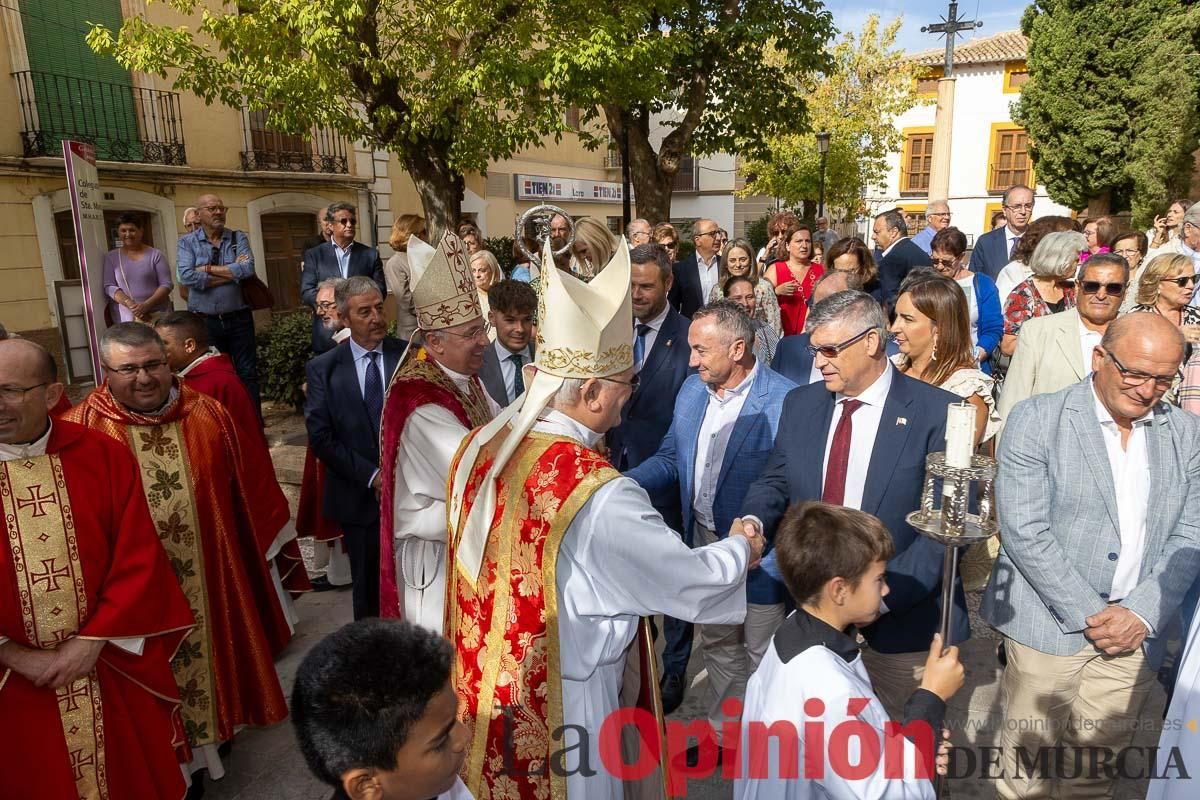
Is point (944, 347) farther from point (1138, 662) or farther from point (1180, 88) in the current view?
point (1180, 88)

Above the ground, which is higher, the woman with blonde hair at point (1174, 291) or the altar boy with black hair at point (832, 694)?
the woman with blonde hair at point (1174, 291)

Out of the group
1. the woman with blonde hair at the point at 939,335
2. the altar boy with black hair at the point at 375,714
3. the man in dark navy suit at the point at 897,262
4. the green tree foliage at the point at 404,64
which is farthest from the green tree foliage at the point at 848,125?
the altar boy with black hair at the point at 375,714

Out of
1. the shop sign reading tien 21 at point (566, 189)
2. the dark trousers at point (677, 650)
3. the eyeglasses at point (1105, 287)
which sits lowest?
the dark trousers at point (677, 650)

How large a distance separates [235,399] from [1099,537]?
3874mm

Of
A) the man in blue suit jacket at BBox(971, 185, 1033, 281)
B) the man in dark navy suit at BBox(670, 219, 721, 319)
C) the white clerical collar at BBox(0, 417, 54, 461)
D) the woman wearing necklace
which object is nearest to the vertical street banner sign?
the white clerical collar at BBox(0, 417, 54, 461)

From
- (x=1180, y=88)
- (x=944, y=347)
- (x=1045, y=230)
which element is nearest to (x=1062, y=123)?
(x=1180, y=88)

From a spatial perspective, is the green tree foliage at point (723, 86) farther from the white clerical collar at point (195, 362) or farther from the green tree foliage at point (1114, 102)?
the green tree foliage at point (1114, 102)

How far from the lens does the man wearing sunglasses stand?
12.9ft

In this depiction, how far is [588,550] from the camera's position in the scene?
231 centimetres

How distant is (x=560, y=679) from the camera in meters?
2.44

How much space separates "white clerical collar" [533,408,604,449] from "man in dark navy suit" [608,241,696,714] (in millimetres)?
1675

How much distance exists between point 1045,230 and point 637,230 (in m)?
3.83

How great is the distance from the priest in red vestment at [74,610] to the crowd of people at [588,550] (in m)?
0.01

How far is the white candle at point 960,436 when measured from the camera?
6.31ft
